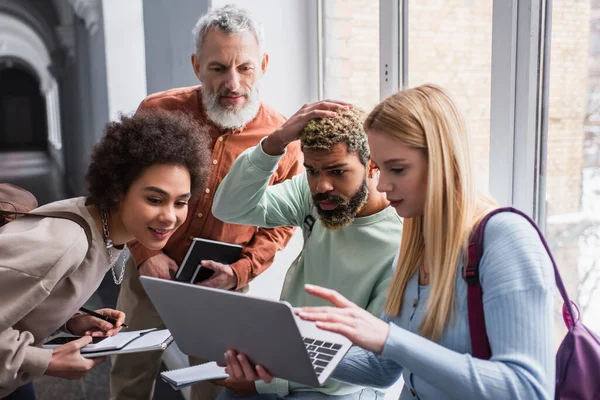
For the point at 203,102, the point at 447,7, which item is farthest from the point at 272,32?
the point at 447,7

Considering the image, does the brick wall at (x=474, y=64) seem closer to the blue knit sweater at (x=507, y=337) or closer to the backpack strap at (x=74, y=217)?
the blue knit sweater at (x=507, y=337)

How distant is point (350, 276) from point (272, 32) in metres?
1.95

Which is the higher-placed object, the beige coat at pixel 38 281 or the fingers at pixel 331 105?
the fingers at pixel 331 105

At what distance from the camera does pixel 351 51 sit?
3066 mm

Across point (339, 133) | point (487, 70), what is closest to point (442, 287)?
point (339, 133)

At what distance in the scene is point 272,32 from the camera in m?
3.29

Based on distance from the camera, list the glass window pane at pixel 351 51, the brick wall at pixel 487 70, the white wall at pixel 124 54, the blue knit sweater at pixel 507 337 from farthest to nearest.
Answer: the white wall at pixel 124 54
the glass window pane at pixel 351 51
the brick wall at pixel 487 70
the blue knit sweater at pixel 507 337

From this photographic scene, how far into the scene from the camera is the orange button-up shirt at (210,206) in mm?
2510

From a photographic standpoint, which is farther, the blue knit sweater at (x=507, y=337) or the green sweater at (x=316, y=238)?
the green sweater at (x=316, y=238)

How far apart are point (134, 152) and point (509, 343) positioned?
1165mm

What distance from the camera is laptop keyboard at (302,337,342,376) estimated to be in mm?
1328

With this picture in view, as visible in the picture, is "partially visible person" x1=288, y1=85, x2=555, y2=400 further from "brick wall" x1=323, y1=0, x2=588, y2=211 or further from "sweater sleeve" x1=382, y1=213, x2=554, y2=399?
"brick wall" x1=323, y1=0, x2=588, y2=211

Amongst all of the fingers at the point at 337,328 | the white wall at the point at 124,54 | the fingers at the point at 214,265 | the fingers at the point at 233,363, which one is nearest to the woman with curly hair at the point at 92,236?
the fingers at the point at 214,265

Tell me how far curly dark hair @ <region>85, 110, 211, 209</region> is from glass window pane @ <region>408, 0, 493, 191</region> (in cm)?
89
